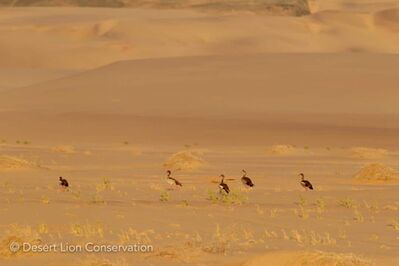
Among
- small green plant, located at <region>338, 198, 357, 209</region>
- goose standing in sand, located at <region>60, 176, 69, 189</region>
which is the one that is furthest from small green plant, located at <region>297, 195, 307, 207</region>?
goose standing in sand, located at <region>60, 176, 69, 189</region>

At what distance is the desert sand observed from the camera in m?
13.0

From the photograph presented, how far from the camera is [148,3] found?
154m

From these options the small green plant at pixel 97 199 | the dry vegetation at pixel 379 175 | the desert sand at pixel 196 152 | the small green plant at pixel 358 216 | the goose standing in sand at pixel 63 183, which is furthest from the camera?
the dry vegetation at pixel 379 175

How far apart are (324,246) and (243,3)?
13992 centimetres

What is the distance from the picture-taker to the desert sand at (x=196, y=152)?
13003 millimetres

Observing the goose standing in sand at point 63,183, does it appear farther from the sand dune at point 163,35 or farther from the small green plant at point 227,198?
the sand dune at point 163,35

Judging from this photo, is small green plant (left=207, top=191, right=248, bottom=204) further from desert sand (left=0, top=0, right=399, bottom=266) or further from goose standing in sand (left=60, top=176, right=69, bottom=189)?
goose standing in sand (left=60, top=176, right=69, bottom=189)

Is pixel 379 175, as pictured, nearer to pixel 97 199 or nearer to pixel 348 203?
pixel 348 203

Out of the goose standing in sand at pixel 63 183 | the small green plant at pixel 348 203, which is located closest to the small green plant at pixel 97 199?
the goose standing in sand at pixel 63 183

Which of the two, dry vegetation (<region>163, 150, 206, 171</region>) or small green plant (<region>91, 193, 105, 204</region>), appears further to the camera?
dry vegetation (<region>163, 150, 206, 171</region>)

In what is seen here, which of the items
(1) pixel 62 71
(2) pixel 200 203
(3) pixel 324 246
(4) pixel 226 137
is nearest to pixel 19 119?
(4) pixel 226 137

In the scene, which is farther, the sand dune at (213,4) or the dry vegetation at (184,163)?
the sand dune at (213,4)

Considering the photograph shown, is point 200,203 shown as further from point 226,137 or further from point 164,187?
point 226,137

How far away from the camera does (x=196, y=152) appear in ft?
111
